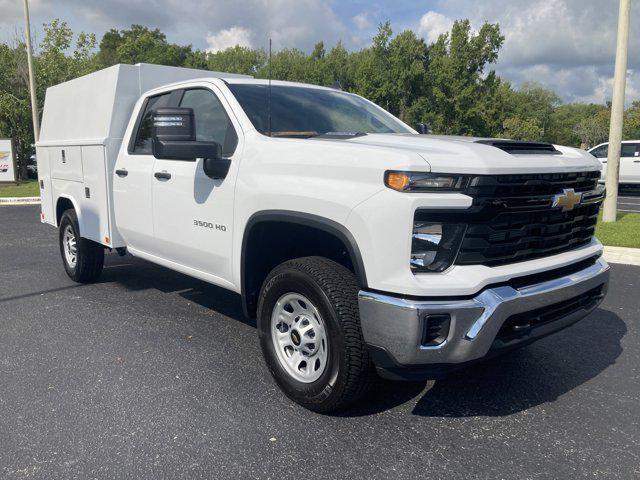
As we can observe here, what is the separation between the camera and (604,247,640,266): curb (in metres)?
7.30

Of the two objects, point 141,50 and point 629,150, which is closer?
point 629,150

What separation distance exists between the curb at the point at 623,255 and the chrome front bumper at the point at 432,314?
537 cm

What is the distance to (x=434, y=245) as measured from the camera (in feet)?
8.79

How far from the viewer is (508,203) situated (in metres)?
2.75

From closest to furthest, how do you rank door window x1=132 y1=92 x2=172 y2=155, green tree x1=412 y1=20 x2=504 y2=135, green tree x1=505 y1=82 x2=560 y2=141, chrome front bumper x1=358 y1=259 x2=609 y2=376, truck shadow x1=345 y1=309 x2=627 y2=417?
chrome front bumper x1=358 y1=259 x2=609 y2=376, truck shadow x1=345 y1=309 x2=627 y2=417, door window x1=132 y1=92 x2=172 y2=155, green tree x1=412 y1=20 x2=504 y2=135, green tree x1=505 y1=82 x2=560 y2=141

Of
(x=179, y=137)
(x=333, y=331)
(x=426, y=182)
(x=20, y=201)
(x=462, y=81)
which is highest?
(x=462, y=81)

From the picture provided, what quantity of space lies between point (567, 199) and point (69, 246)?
17.8 feet

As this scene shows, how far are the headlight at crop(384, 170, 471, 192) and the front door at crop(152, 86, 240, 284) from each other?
1377mm

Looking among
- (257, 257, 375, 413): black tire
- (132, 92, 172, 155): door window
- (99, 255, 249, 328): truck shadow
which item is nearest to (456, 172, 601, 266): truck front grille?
(257, 257, 375, 413): black tire

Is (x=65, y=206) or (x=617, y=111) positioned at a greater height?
(x=617, y=111)

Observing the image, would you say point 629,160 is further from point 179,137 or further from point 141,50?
point 141,50

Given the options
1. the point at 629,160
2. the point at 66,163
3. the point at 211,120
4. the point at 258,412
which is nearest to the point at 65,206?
the point at 66,163

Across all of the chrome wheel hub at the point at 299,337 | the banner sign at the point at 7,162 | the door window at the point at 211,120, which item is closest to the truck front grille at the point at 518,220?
the chrome wheel hub at the point at 299,337

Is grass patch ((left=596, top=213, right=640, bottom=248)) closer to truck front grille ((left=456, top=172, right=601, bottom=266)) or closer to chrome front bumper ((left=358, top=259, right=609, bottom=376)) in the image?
truck front grille ((left=456, top=172, right=601, bottom=266))
